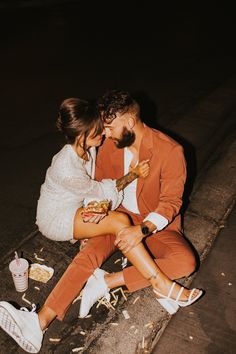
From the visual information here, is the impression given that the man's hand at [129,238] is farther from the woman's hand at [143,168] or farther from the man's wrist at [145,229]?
the woman's hand at [143,168]

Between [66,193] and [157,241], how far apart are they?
113cm

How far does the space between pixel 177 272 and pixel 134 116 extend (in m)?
1.65

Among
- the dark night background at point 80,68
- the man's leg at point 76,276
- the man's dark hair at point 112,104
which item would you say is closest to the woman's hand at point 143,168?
the man's dark hair at point 112,104

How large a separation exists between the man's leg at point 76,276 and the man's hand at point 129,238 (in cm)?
42

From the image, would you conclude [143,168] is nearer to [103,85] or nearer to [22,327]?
[22,327]

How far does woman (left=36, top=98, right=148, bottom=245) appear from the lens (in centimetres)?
353

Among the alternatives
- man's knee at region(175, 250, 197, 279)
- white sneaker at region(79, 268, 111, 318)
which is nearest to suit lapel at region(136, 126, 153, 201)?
man's knee at region(175, 250, 197, 279)

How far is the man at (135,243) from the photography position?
11.6ft

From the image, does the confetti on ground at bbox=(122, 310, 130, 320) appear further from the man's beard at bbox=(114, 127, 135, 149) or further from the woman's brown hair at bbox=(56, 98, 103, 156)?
the woman's brown hair at bbox=(56, 98, 103, 156)

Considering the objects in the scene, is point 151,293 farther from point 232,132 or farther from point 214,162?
point 232,132

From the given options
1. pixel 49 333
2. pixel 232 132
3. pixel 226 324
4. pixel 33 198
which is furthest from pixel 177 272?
pixel 232 132

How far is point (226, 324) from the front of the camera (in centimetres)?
378

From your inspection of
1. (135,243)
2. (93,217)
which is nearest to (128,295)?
(135,243)

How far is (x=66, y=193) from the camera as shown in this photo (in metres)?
3.73
